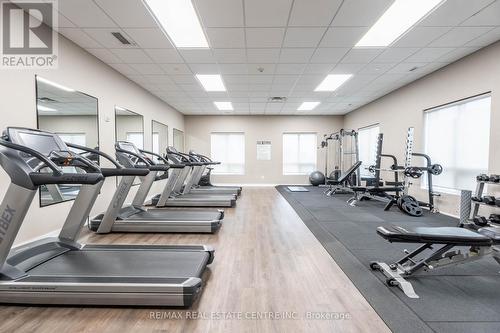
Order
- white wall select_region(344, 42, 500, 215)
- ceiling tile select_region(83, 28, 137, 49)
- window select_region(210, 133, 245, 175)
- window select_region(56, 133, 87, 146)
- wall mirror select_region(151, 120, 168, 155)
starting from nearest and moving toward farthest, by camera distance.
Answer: ceiling tile select_region(83, 28, 137, 49)
window select_region(56, 133, 87, 146)
white wall select_region(344, 42, 500, 215)
wall mirror select_region(151, 120, 168, 155)
window select_region(210, 133, 245, 175)

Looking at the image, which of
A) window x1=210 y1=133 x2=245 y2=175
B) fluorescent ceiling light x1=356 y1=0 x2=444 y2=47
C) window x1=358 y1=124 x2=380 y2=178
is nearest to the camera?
fluorescent ceiling light x1=356 y1=0 x2=444 y2=47

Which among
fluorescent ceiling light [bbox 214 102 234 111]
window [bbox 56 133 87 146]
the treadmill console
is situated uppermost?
fluorescent ceiling light [bbox 214 102 234 111]

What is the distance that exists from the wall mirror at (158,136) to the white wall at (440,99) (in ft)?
20.8

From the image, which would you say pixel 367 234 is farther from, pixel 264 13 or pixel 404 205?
pixel 264 13

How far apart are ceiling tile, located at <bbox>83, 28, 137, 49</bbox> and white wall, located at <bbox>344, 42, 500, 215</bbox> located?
5.48 m

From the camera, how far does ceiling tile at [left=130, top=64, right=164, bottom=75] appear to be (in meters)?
4.61

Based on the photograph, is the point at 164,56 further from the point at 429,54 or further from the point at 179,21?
the point at 429,54

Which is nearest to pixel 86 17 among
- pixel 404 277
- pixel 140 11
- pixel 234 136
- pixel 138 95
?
pixel 140 11

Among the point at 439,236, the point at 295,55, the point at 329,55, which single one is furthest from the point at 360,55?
the point at 439,236

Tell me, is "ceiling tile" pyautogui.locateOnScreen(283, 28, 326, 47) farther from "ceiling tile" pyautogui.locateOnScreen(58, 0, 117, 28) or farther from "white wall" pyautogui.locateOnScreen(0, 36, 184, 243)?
"white wall" pyautogui.locateOnScreen(0, 36, 184, 243)

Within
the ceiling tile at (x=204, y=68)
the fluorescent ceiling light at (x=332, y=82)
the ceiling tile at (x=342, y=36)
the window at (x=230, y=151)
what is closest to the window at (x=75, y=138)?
the ceiling tile at (x=204, y=68)

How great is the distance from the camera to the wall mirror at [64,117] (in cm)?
317

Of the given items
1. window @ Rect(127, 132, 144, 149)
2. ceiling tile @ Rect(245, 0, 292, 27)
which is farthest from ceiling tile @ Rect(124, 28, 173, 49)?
window @ Rect(127, 132, 144, 149)

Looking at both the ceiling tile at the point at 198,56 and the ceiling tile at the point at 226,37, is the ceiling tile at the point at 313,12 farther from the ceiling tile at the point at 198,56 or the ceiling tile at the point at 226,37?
the ceiling tile at the point at 198,56
